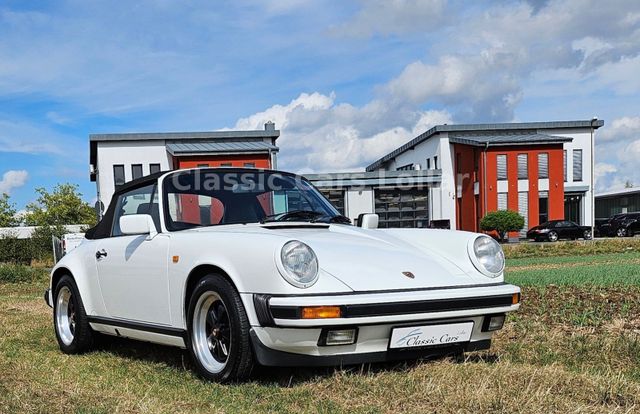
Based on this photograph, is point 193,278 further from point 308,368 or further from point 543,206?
point 543,206

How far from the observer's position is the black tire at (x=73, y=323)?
6199 mm

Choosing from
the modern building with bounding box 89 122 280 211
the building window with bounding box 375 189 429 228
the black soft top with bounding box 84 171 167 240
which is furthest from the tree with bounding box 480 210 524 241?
the black soft top with bounding box 84 171 167 240

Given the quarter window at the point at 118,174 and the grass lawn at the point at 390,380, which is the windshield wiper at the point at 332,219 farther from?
the quarter window at the point at 118,174

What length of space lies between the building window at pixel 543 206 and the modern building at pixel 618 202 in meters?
23.3

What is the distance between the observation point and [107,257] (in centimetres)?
590

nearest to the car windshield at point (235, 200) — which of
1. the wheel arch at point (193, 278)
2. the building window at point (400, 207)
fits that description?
the wheel arch at point (193, 278)

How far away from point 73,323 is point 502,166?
45.4 meters

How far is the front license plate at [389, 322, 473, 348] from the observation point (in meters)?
4.27

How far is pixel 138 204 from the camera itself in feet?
19.7

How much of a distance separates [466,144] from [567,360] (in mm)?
47012

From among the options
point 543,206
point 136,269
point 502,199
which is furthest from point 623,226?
point 136,269

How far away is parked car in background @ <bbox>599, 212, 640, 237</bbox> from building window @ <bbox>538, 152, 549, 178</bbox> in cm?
583

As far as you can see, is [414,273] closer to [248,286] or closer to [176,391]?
[248,286]

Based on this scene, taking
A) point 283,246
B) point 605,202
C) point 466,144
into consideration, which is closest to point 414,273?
point 283,246
